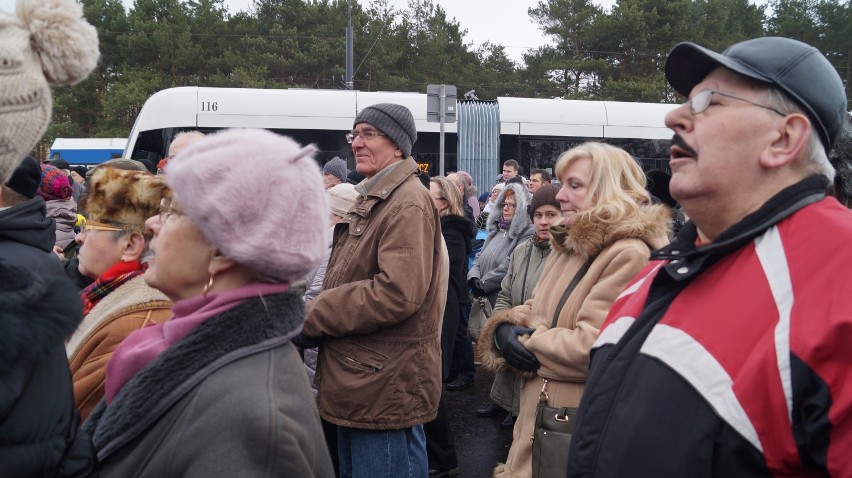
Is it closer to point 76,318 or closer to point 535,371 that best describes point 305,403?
point 76,318

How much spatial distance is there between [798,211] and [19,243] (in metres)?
2.42

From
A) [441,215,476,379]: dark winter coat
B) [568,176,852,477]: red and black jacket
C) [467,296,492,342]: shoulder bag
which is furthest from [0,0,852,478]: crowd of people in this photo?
[467,296,492,342]: shoulder bag

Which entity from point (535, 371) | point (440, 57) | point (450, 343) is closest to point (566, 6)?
point (440, 57)

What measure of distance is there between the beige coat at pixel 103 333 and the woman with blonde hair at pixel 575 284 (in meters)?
1.45

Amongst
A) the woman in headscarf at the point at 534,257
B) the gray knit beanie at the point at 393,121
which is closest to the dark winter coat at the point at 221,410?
the gray knit beanie at the point at 393,121

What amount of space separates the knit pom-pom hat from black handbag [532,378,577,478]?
78.8 inches

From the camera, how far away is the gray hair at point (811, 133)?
5.53ft

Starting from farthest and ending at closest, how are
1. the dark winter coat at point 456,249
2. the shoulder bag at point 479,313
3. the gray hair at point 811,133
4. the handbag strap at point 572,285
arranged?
1. the shoulder bag at point 479,313
2. the dark winter coat at point 456,249
3. the handbag strap at point 572,285
4. the gray hair at point 811,133

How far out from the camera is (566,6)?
33.5 m

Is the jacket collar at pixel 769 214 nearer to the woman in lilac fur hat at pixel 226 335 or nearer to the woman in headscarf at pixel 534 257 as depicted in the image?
the woman in lilac fur hat at pixel 226 335

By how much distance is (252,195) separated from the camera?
5.19ft

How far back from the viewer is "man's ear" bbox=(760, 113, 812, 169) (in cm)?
165

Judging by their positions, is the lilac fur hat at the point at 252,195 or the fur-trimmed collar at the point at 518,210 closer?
the lilac fur hat at the point at 252,195

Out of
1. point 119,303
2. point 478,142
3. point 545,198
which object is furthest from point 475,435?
point 478,142
